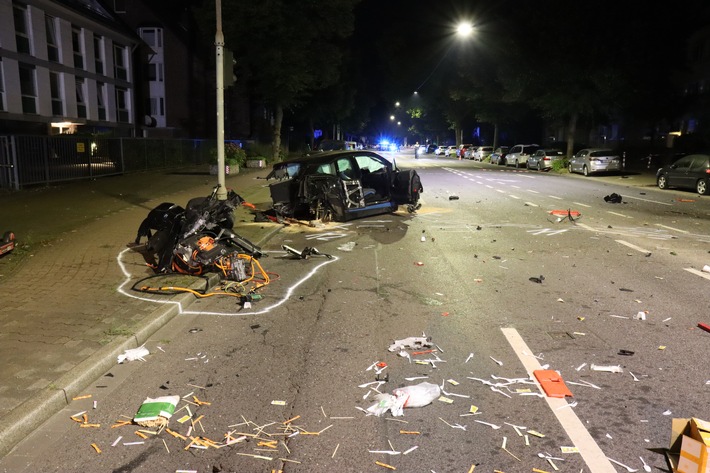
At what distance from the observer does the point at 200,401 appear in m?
3.97

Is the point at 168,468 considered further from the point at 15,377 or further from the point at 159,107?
the point at 159,107

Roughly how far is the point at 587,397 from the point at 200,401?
2.86 m

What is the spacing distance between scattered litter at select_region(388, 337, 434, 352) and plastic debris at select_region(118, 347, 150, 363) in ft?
7.25

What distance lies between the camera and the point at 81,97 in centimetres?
3634

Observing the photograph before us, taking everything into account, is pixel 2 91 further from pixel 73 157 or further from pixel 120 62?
pixel 73 157

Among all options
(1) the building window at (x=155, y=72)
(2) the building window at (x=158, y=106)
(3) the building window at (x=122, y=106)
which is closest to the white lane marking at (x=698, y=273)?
(3) the building window at (x=122, y=106)

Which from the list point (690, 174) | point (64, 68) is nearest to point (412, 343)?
point (690, 174)

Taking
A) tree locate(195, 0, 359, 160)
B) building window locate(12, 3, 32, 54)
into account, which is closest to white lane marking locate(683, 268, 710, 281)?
tree locate(195, 0, 359, 160)

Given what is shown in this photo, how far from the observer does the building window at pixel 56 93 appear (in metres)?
33.7

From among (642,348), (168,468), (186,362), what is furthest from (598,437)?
(186,362)

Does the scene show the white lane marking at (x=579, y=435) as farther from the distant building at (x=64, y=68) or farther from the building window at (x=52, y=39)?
the building window at (x=52, y=39)

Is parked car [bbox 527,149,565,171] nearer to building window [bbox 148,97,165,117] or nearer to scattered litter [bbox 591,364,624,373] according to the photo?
building window [bbox 148,97,165,117]

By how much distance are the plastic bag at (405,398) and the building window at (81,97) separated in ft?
125

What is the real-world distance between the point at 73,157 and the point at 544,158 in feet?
90.9
